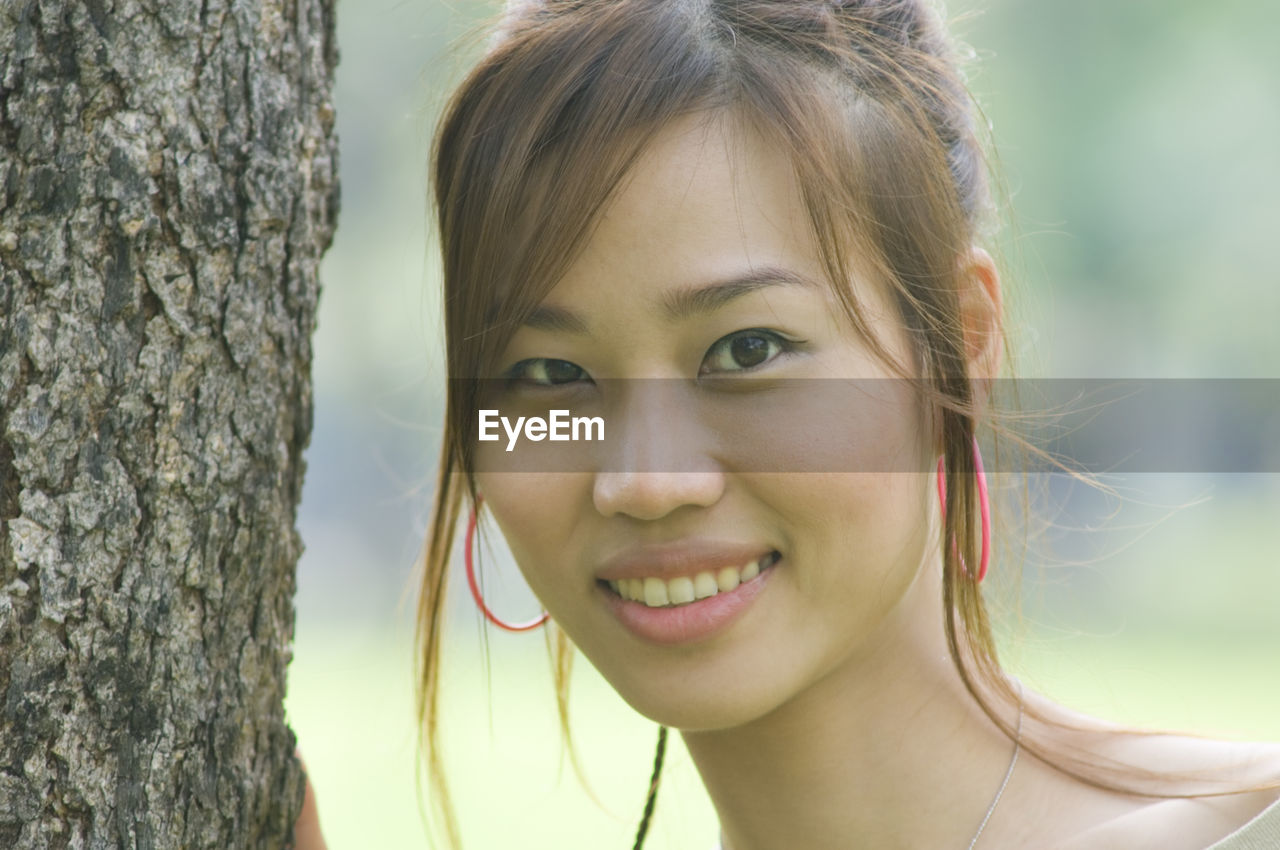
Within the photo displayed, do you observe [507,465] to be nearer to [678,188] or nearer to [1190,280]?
[678,188]

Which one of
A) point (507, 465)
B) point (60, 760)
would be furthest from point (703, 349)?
point (60, 760)

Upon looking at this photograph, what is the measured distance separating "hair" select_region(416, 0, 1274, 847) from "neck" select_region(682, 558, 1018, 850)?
2.1 inches

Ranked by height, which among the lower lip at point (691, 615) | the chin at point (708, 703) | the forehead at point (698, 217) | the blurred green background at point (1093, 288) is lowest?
the chin at point (708, 703)

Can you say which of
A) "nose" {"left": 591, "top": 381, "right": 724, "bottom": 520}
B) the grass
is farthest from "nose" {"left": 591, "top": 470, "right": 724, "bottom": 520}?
the grass

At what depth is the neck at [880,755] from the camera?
1.74m

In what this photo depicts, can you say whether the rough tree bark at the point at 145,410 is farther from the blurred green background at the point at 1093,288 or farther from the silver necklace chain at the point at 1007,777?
the blurred green background at the point at 1093,288

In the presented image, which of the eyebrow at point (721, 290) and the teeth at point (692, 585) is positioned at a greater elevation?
the eyebrow at point (721, 290)

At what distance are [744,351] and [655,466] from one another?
6.8 inches

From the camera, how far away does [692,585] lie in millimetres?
1545

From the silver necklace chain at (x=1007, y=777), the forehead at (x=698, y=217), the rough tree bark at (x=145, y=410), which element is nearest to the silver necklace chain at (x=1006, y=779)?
the silver necklace chain at (x=1007, y=777)

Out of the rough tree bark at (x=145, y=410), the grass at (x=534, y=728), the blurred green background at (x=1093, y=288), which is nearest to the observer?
the rough tree bark at (x=145, y=410)

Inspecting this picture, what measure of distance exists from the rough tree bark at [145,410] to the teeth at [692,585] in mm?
450

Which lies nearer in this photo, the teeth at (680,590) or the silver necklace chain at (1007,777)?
the teeth at (680,590)

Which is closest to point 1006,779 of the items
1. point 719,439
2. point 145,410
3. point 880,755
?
point 880,755
